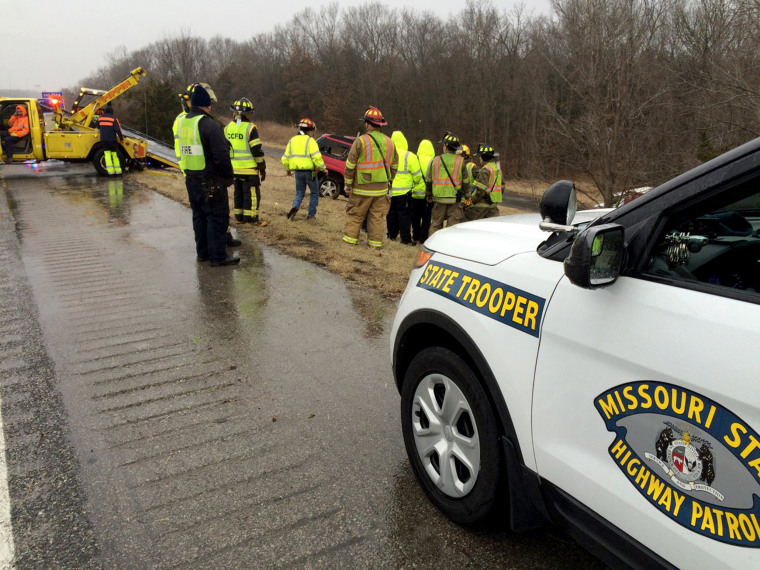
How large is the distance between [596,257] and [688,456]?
60cm

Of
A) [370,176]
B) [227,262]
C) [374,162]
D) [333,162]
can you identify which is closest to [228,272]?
[227,262]

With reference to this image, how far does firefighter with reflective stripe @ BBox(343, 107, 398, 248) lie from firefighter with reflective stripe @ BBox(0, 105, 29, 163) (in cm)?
1223

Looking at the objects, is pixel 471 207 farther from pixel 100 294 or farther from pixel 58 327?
pixel 58 327

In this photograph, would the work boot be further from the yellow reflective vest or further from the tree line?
the tree line

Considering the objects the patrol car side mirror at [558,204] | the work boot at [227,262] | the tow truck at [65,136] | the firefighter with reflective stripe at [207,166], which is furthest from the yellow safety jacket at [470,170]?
the tow truck at [65,136]

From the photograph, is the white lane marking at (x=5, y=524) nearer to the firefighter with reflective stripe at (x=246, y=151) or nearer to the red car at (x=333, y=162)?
the firefighter with reflective stripe at (x=246, y=151)

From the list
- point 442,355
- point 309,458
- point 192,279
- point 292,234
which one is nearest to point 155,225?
point 292,234

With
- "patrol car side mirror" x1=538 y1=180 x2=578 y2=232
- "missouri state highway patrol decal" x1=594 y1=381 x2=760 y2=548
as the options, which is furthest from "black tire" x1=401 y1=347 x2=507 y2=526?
"patrol car side mirror" x1=538 y1=180 x2=578 y2=232

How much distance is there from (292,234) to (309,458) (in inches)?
242

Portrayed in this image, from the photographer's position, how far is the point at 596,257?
1704 mm

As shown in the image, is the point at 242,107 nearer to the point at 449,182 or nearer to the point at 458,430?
the point at 449,182

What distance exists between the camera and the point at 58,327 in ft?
16.4

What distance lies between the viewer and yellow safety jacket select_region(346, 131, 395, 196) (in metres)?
8.39

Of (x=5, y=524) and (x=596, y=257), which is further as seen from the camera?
(x=5, y=524)
